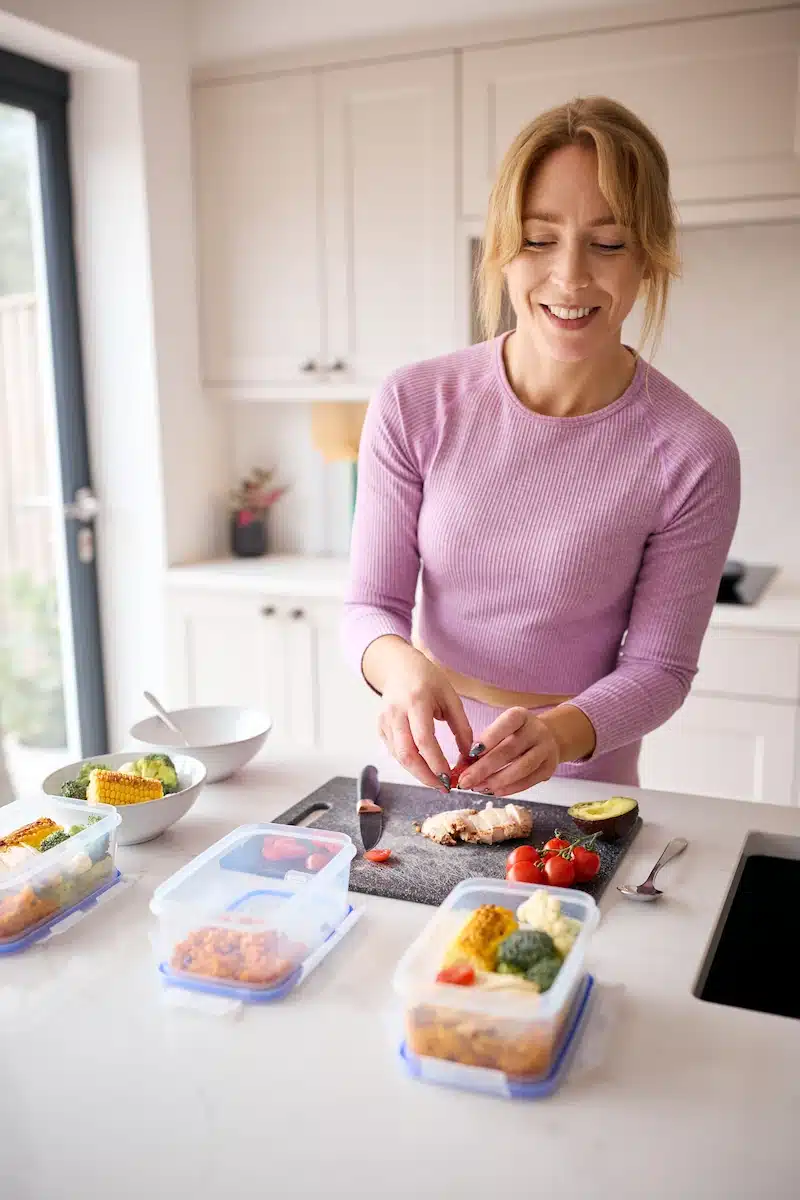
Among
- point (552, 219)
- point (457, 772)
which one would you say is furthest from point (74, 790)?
point (552, 219)

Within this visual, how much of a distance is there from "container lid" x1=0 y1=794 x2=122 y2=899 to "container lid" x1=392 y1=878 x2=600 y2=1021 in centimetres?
39

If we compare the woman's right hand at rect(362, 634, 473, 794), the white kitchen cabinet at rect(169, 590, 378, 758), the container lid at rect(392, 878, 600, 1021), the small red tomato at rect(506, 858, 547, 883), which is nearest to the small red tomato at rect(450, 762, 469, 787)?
the woman's right hand at rect(362, 634, 473, 794)

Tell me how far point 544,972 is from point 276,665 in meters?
2.20

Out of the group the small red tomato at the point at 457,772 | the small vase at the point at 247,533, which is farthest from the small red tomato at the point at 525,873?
the small vase at the point at 247,533

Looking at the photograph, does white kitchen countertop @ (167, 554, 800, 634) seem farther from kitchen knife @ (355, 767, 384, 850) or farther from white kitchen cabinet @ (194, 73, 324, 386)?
kitchen knife @ (355, 767, 384, 850)

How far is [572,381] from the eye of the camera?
150 centimetres

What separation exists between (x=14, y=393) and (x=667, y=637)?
7.14ft

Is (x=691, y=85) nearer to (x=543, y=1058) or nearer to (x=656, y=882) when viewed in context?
(x=656, y=882)

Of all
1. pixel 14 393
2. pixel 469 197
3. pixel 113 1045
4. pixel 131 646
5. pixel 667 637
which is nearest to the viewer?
pixel 113 1045

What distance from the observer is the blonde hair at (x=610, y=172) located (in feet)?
4.34

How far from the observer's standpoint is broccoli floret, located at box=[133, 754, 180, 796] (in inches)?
50.9

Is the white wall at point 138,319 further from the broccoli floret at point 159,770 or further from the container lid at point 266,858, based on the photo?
the container lid at point 266,858

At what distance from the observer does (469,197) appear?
2746 mm

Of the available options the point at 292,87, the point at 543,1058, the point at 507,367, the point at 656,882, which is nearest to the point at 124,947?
the point at 543,1058
